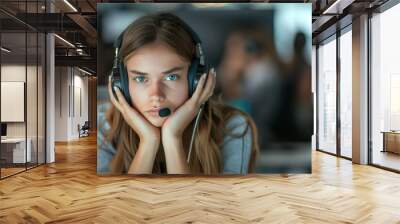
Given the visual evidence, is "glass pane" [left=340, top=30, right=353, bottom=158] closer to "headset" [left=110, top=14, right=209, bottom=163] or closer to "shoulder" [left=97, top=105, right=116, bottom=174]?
"headset" [left=110, top=14, right=209, bottom=163]

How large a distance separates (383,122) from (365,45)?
1.77 meters

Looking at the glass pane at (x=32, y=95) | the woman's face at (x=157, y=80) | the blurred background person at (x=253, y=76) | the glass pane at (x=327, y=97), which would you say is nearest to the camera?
the woman's face at (x=157, y=80)

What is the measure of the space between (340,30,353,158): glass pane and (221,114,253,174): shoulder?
380cm

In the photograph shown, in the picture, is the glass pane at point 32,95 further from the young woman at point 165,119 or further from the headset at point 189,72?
the headset at point 189,72

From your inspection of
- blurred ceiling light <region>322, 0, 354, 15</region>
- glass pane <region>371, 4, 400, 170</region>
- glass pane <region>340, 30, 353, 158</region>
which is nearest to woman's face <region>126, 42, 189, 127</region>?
blurred ceiling light <region>322, 0, 354, 15</region>

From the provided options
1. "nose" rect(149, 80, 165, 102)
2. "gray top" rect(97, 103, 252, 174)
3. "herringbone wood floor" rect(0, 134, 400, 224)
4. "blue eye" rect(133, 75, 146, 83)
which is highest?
"blue eye" rect(133, 75, 146, 83)

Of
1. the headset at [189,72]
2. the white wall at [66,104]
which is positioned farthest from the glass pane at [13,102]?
the white wall at [66,104]

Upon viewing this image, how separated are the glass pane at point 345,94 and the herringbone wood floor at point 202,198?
2109 mm

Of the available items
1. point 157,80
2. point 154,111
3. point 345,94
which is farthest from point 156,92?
point 345,94

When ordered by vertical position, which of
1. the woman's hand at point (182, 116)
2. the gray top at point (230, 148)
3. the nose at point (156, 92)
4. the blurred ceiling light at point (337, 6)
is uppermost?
the blurred ceiling light at point (337, 6)

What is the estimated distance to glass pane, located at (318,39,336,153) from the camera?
1038 centimetres

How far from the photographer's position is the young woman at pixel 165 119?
20.6ft

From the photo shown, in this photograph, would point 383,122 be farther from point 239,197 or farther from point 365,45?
point 239,197

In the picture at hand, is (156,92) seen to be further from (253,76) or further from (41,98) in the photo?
(41,98)
